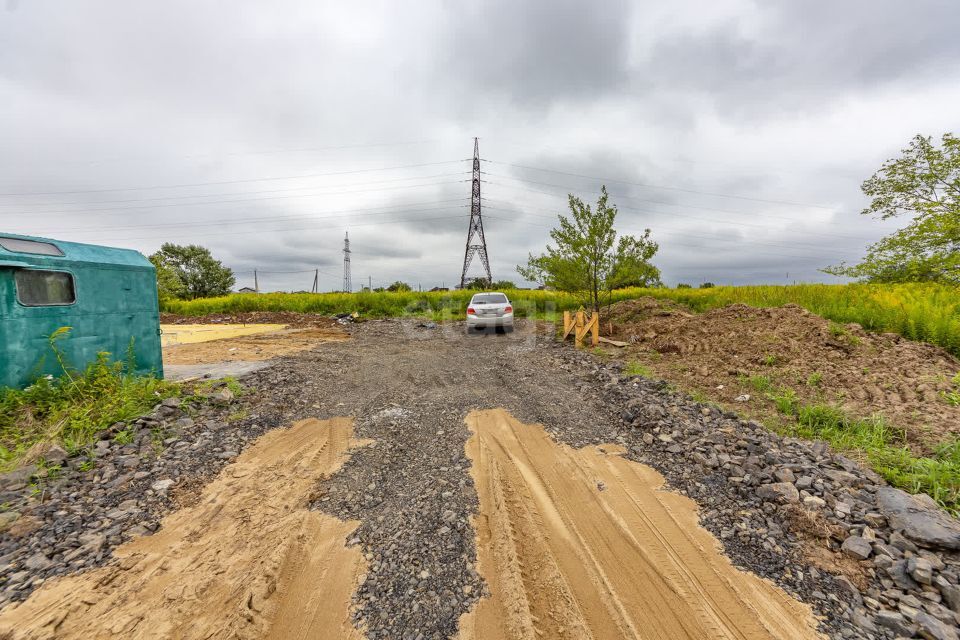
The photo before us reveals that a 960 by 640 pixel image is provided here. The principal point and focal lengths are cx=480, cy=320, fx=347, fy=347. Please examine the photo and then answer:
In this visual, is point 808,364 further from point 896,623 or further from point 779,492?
point 896,623

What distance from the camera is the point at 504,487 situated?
348cm

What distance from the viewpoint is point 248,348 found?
10.8 meters

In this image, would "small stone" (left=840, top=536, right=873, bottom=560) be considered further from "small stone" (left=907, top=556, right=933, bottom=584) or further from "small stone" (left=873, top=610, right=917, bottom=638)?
"small stone" (left=873, top=610, right=917, bottom=638)

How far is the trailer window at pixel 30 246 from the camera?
4.54 meters

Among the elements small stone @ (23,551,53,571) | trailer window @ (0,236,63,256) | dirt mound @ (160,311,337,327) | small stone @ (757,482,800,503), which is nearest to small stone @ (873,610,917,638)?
small stone @ (757,482,800,503)

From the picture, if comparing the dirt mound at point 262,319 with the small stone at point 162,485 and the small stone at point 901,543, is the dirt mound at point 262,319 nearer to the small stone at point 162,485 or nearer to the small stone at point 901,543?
the small stone at point 162,485

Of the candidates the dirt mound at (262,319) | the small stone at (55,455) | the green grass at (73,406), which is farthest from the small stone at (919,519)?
the dirt mound at (262,319)

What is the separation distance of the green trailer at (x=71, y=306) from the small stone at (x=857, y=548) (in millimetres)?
8935

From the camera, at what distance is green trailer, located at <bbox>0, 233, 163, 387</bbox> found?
4473 millimetres

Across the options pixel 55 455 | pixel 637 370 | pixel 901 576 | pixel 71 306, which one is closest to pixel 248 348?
pixel 71 306

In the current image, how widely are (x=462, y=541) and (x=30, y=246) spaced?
272 inches

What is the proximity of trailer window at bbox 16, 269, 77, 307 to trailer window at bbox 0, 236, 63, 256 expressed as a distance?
275 mm

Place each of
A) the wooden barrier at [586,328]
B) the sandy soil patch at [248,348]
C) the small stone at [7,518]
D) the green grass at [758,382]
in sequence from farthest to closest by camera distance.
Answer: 1. the wooden barrier at [586,328]
2. the sandy soil patch at [248,348]
3. the green grass at [758,382]
4. the small stone at [7,518]

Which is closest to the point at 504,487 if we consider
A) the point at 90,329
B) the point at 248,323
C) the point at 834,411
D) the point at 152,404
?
the point at 834,411
